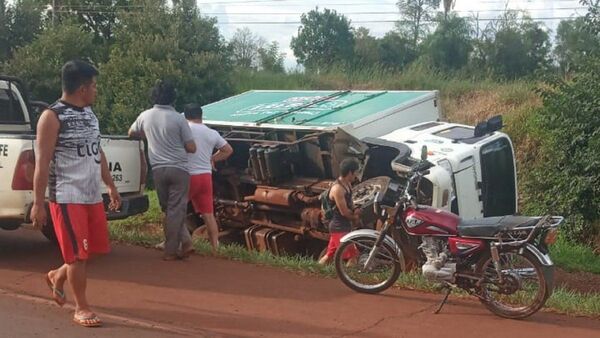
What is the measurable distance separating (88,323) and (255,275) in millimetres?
2172

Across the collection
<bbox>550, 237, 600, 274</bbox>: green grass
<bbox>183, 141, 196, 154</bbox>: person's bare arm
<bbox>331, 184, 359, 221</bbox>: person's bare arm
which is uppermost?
<bbox>183, 141, 196, 154</bbox>: person's bare arm

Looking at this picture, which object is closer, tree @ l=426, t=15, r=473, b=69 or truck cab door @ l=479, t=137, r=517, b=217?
truck cab door @ l=479, t=137, r=517, b=217

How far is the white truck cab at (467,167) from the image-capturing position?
28.9 ft

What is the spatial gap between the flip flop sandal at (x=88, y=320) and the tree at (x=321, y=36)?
36665 mm

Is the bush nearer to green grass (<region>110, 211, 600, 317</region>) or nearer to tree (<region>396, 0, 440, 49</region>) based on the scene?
green grass (<region>110, 211, 600, 317</region>)

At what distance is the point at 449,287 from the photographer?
6328mm

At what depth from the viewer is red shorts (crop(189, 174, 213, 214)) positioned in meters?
8.54

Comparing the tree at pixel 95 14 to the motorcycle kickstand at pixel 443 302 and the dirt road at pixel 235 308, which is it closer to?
the dirt road at pixel 235 308

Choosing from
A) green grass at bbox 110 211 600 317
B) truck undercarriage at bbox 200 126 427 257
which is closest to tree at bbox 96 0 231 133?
truck undercarriage at bbox 200 126 427 257

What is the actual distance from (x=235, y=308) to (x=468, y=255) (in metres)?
1.93

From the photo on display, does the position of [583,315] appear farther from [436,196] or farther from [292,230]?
[292,230]

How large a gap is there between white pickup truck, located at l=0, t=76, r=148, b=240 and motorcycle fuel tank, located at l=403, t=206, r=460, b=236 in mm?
3054

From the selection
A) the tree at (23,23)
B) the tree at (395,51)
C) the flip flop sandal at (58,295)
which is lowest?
the flip flop sandal at (58,295)

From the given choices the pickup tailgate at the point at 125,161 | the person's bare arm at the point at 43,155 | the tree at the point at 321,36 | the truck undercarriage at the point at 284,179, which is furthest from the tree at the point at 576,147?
the tree at the point at 321,36
